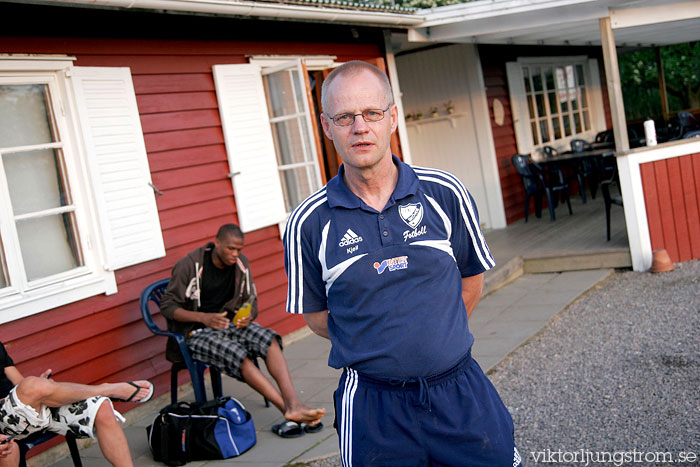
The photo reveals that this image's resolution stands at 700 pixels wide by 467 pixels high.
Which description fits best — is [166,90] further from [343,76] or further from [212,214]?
[343,76]

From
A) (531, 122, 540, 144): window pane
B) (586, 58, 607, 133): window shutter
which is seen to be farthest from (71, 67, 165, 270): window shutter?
(586, 58, 607, 133): window shutter

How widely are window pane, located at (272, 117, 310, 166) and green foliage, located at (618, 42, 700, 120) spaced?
51.0 feet

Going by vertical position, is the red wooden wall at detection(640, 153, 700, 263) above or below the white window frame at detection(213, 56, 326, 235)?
below

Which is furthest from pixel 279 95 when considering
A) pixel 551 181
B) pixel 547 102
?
pixel 547 102

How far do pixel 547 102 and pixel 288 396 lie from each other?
29.4 ft

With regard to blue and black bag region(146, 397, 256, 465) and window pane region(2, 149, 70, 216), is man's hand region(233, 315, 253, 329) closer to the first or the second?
blue and black bag region(146, 397, 256, 465)

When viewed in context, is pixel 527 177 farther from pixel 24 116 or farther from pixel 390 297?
pixel 390 297

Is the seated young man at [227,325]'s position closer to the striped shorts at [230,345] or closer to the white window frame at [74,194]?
the striped shorts at [230,345]

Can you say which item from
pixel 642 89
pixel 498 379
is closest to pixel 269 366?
pixel 498 379

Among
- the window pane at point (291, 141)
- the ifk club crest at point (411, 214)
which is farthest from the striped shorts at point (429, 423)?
the window pane at point (291, 141)

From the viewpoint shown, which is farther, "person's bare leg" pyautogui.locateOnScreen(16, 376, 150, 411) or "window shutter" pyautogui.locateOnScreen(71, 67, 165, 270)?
"window shutter" pyautogui.locateOnScreen(71, 67, 165, 270)

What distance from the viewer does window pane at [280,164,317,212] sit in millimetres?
6359

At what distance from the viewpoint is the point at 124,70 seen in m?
4.95

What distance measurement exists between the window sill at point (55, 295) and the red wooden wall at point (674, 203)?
500 cm
